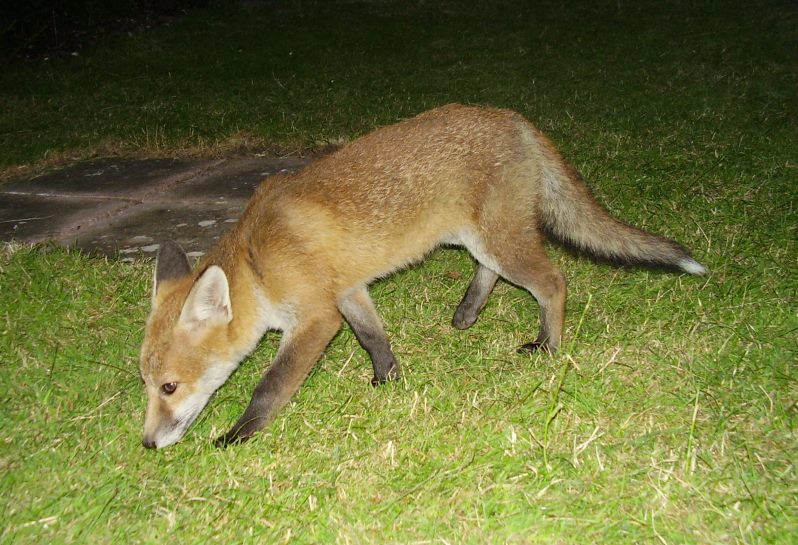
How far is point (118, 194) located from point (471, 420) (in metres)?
4.53

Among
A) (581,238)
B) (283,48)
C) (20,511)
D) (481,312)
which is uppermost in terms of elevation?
(581,238)

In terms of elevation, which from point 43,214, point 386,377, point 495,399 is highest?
point 495,399

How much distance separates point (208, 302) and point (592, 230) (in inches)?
82.5

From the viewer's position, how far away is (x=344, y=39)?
489 inches

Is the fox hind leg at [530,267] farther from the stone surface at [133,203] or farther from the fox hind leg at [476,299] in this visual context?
the stone surface at [133,203]

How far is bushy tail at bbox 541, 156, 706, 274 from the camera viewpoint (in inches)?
146

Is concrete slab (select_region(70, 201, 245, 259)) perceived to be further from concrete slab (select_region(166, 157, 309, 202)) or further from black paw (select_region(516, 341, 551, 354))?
black paw (select_region(516, 341, 551, 354))

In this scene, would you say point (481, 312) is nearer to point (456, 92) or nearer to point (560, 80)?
point (456, 92)

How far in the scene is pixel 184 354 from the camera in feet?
10.4

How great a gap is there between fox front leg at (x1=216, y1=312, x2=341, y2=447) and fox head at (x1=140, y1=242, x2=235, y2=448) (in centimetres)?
22

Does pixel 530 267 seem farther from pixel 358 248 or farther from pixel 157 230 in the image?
pixel 157 230

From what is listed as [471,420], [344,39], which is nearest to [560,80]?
[344,39]

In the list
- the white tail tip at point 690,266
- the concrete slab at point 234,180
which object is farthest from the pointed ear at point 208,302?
the concrete slab at point 234,180

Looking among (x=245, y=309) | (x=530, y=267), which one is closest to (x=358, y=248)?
(x=245, y=309)
